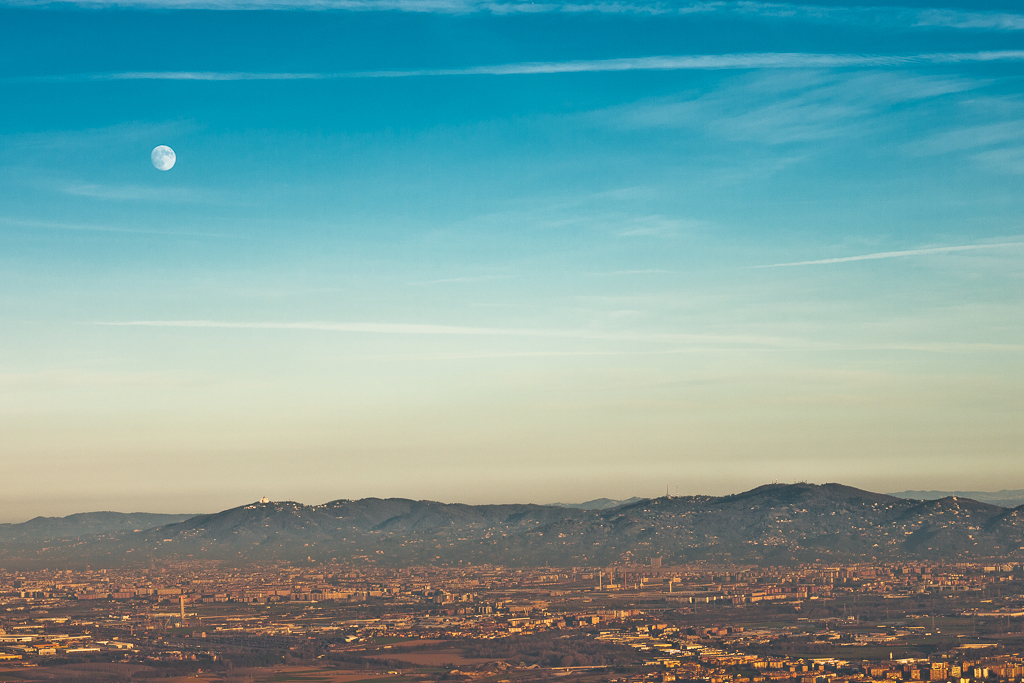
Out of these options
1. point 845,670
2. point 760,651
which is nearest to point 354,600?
point 760,651

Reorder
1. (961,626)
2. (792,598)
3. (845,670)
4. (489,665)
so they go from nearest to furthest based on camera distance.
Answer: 1. (845,670)
2. (489,665)
3. (961,626)
4. (792,598)

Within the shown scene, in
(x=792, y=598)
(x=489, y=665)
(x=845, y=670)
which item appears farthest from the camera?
(x=792, y=598)

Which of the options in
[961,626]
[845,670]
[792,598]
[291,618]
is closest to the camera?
[845,670]

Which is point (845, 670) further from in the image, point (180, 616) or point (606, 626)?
point (180, 616)

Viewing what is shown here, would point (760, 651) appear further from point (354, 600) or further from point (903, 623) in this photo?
point (354, 600)

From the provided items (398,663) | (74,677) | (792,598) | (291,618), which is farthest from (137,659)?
(792,598)

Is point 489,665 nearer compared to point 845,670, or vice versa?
point 845,670
